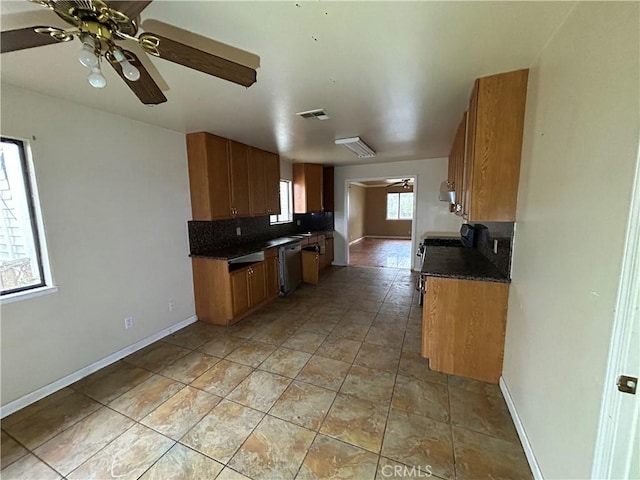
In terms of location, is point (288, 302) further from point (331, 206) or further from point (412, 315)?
point (331, 206)

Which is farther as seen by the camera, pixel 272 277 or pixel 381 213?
pixel 381 213

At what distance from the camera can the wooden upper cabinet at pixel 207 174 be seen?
3286 mm

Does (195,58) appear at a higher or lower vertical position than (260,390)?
higher

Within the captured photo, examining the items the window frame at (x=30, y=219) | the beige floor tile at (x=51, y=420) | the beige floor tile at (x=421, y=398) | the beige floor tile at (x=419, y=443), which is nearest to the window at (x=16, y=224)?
the window frame at (x=30, y=219)

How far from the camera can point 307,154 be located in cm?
470

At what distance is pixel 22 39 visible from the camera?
1130 mm

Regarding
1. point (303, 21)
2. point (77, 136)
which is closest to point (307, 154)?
point (77, 136)

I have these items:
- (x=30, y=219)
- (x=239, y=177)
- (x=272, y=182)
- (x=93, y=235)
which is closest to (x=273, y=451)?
(x=93, y=235)

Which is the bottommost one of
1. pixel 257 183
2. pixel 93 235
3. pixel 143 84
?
pixel 93 235

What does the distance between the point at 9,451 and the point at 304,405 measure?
73.8 inches

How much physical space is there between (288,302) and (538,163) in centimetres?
344

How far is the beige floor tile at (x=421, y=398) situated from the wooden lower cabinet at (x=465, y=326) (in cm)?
26

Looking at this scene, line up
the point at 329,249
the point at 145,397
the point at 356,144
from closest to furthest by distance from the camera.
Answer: the point at 145,397 → the point at 356,144 → the point at 329,249

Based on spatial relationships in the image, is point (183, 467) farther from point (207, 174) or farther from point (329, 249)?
point (329, 249)
